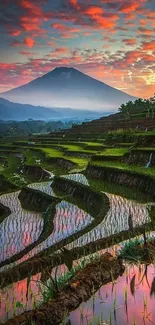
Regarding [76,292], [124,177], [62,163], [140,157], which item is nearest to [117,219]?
[76,292]

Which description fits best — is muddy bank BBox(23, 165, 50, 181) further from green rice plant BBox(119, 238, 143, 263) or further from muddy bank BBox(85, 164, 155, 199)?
green rice plant BBox(119, 238, 143, 263)

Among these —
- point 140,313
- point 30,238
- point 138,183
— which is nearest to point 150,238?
point 140,313

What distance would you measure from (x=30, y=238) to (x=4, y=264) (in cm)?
211

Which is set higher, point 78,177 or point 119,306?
point 119,306

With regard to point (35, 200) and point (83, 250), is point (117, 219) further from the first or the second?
point (35, 200)

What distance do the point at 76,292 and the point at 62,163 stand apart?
2154 cm

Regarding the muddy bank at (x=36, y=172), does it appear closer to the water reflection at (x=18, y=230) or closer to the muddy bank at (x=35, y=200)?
the muddy bank at (x=35, y=200)

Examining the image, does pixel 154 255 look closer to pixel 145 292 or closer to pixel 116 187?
pixel 145 292

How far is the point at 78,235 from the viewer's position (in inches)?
334

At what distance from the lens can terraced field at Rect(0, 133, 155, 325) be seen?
436 centimetres

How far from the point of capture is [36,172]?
24766mm

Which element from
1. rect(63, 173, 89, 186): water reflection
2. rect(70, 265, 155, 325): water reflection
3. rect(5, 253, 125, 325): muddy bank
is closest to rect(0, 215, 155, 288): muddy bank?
rect(5, 253, 125, 325): muddy bank

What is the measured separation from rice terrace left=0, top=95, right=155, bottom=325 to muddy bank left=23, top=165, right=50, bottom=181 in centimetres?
361

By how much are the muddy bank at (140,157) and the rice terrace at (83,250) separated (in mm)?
55
